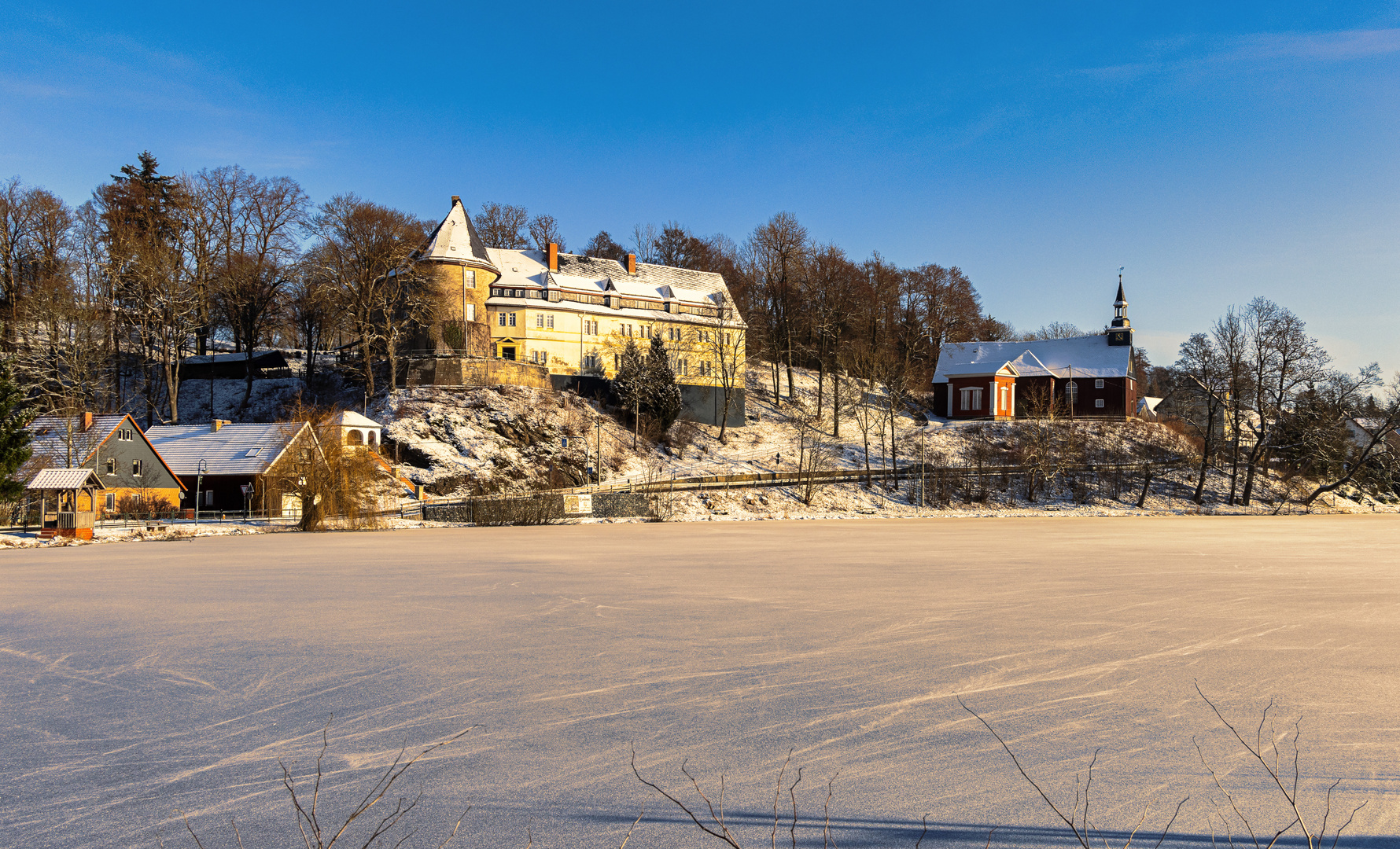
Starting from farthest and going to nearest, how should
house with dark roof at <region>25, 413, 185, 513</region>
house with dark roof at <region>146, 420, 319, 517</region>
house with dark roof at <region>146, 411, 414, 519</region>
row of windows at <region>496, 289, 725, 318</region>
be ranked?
row of windows at <region>496, 289, 725, 318</region>
house with dark roof at <region>146, 420, 319, 517</region>
house with dark roof at <region>146, 411, 414, 519</region>
house with dark roof at <region>25, 413, 185, 513</region>

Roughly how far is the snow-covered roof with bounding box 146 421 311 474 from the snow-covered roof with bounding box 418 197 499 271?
16.1 meters

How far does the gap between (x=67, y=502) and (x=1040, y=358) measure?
64.7 m

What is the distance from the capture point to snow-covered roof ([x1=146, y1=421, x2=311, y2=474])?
145ft

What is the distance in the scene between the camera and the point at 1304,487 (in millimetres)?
52688

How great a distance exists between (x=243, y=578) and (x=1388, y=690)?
19.2 metres

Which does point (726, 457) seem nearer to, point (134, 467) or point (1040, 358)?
point (1040, 358)

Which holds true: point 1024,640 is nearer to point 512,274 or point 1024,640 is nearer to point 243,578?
point 243,578

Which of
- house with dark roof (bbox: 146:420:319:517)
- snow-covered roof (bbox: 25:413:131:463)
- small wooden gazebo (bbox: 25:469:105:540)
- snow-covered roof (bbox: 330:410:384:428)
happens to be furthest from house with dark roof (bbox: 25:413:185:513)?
snow-covered roof (bbox: 330:410:384:428)

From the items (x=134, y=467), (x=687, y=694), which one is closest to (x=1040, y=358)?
(x=134, y=467)

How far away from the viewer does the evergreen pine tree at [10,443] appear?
101 ft

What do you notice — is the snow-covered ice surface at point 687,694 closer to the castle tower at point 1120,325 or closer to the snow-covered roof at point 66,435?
the snow-covered roof at point 66,435

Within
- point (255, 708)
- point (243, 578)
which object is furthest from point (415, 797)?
point (243, 578)

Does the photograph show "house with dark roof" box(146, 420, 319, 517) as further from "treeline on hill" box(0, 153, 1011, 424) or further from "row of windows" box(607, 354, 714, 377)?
"row of windows" box(607, 354, 714, 377)

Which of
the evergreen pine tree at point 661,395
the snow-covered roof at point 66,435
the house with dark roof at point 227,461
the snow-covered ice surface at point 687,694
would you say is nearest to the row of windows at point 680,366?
the evergreen pine tree at point 661,395
